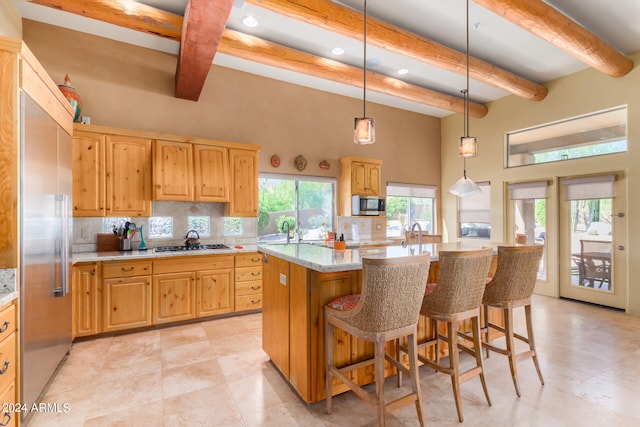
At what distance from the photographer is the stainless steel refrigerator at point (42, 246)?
196 centimetres

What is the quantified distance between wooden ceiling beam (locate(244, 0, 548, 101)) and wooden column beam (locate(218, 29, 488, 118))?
0.96 metres

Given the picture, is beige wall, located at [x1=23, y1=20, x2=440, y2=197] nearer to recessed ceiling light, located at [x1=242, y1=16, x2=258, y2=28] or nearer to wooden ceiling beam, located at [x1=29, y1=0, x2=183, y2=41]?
wooden ceiling beam, located at [x1=29, y1=0, x2=183, y2=41]

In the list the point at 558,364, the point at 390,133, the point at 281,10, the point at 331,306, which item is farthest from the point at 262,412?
the point at 390,133

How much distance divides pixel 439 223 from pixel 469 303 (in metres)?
5.17

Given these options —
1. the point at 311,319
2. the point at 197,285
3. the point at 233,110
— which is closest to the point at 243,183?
the point at 233,110

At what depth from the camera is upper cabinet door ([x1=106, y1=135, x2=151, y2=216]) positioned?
12.2 ft

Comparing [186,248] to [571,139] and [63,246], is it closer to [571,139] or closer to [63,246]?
[63,246]

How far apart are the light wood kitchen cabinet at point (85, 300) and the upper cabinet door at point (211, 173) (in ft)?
4.79

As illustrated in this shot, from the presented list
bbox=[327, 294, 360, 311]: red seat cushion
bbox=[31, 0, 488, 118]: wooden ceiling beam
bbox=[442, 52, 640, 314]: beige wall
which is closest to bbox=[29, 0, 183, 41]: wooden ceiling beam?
bbox=[31, 0, 488, 118]: wooden ceiling beam

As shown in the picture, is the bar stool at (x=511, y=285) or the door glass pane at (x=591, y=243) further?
the door glass pane at (x=591, y=243)

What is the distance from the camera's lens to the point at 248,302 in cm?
420

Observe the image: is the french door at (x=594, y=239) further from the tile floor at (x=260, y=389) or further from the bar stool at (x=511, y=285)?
the bar stool at (x=511, y=285)

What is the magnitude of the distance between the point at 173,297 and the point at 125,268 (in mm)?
635

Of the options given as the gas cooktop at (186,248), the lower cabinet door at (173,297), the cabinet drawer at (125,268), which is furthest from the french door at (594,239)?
the cabinet drawer at (125,268)
